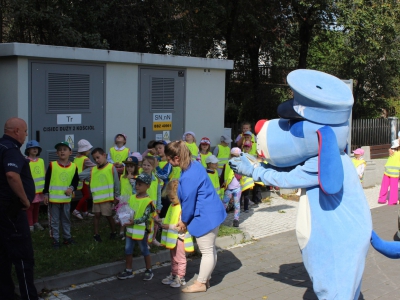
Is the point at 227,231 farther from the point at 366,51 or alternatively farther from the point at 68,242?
the point at 366,51

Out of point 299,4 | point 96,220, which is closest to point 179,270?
point 96,220

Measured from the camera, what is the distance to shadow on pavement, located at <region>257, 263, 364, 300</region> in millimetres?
6852

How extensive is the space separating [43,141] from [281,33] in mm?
13191

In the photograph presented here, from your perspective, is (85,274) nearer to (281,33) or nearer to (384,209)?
(384,209)

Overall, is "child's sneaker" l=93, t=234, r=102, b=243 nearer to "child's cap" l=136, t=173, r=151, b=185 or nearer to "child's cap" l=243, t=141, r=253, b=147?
"child's cap" l=136, t=173, r=151, b=185

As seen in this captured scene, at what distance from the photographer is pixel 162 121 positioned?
1170 cm

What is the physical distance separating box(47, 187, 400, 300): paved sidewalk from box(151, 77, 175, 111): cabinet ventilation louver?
399cm

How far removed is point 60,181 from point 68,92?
2.69 m

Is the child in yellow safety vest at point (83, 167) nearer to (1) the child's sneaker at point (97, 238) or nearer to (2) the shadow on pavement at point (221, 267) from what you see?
(1) the child's sneaker at point (97, 238)

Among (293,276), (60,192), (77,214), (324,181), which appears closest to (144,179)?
(60,192)

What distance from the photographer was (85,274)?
675cm

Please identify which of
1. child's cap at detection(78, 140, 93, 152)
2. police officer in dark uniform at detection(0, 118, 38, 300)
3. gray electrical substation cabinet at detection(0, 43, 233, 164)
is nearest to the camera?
police officer in dark uniform at detection(0, 118, 38, 300)

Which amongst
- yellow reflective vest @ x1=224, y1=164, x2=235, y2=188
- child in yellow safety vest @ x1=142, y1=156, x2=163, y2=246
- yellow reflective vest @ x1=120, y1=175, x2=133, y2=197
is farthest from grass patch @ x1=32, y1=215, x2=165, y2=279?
yellow reflective vest @ x1=224, y1=164, x2=235, y2=188

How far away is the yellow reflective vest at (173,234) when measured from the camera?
6617mm
